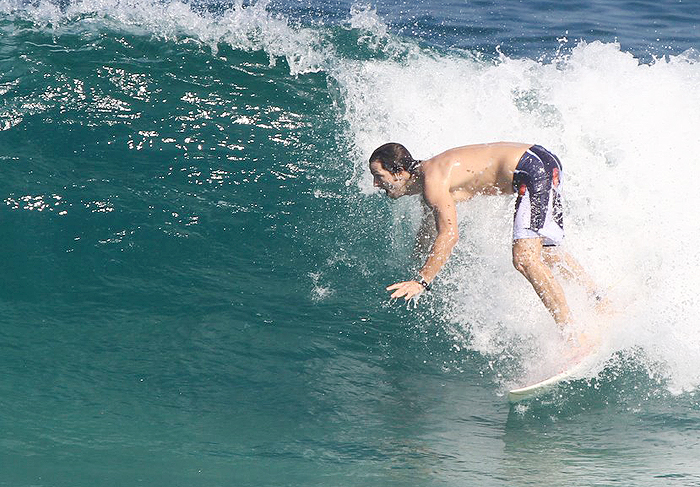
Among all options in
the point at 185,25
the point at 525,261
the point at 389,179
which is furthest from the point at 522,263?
the point at 185,25

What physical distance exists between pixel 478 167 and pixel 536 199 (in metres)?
0.46

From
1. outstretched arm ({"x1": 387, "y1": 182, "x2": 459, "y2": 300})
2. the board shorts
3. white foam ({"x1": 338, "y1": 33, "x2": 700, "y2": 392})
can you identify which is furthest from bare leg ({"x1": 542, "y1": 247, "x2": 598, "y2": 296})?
outstretched arm ({"x1": 387, "y1": 182, "x2": 459, "y2": 300})

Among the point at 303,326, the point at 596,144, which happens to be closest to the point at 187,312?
the point at 303,326

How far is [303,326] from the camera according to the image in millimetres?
6562

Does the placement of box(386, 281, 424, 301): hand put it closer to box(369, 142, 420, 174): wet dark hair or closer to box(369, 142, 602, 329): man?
box(369, 142, 602, 329): man

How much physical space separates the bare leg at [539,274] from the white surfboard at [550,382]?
319 millimetres

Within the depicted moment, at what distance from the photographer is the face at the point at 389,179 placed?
606 cm

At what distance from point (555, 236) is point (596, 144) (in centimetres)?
264

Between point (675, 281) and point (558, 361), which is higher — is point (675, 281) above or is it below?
above

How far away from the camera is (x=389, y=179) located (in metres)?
6.08

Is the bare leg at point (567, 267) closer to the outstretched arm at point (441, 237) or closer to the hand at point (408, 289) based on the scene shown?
the outstretched arm at point (441, 237)

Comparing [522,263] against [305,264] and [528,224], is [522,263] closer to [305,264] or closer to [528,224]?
[528,224]

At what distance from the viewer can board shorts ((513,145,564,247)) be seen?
6113 mm

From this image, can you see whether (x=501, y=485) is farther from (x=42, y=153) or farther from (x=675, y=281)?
(x=42, y=153)
